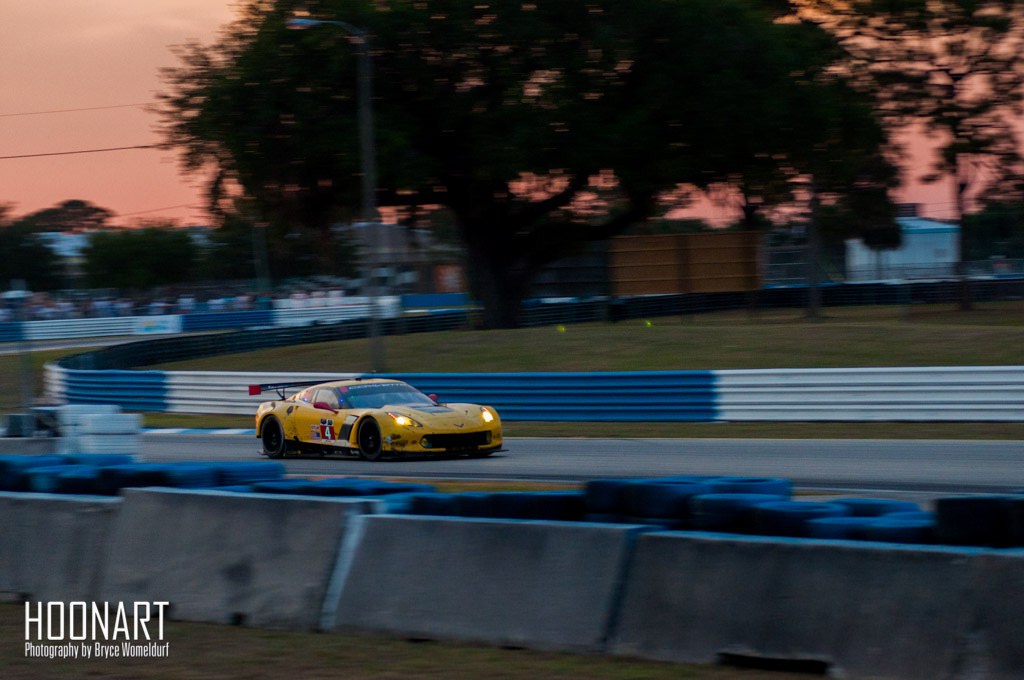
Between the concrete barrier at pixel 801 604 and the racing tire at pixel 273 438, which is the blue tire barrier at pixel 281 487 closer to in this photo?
the concrete barrier at pixel 801 604

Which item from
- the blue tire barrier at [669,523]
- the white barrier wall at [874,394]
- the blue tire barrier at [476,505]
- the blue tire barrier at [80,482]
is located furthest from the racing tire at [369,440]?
the blue tire barrier at [669,523]

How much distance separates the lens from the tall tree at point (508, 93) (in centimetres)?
2794

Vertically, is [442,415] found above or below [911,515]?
below

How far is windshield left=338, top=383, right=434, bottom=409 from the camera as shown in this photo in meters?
15.1

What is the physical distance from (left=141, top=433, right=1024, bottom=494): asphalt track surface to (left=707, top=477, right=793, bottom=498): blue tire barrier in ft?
14.2

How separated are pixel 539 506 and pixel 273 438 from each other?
10796mm

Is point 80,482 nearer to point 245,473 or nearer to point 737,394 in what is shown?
point 245,473

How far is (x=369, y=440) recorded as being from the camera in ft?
48.6

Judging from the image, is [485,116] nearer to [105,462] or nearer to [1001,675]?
[105,462]

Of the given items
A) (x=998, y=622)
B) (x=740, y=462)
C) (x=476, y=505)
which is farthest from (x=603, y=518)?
(x=740, y=462)

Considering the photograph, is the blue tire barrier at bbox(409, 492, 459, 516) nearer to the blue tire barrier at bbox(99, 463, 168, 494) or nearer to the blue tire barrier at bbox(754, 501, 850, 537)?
the blue tire barrier at bbox(754, 501, 850, 537)

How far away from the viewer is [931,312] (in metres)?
44.7

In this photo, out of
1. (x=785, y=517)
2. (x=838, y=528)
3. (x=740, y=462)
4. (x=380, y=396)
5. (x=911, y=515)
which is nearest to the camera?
(x=838, y=528)

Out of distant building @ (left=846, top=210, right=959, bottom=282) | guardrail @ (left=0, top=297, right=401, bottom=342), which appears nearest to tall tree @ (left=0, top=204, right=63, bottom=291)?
guardrail @ (left=0, top=297, right=401, bottom=342)
